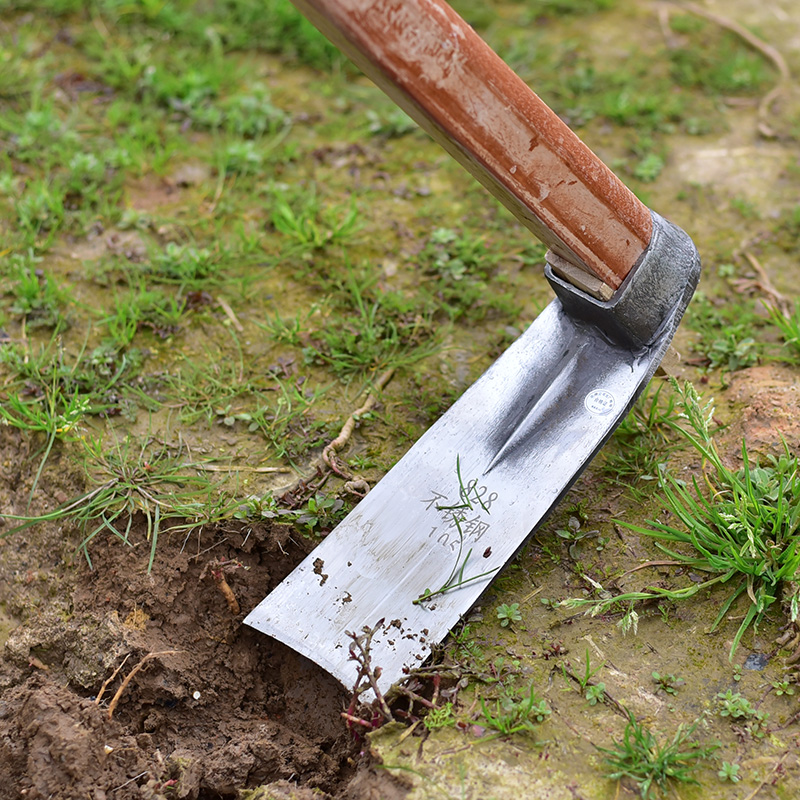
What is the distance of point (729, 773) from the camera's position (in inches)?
68.4

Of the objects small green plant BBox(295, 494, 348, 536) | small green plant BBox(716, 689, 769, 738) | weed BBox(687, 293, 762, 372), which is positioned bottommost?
small green plant BBox(295, 494, 348, 536)

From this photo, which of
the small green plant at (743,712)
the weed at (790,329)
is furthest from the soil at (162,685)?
the weed at (790,329)

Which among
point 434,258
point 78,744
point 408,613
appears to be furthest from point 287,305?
point 78,744

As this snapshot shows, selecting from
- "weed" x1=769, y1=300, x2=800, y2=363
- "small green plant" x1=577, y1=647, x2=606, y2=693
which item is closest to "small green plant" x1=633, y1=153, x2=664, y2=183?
"weed" x1=769, y1=300, x2=800, y2=363

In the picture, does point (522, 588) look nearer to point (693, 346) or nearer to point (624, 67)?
point (693, 346)

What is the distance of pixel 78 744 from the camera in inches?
71.2

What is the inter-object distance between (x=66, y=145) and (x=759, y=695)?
3.28 meters

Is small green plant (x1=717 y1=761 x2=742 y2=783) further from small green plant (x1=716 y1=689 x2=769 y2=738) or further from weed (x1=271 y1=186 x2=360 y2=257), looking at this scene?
weed (x1=271 y1=186 x2=360 y2=257)

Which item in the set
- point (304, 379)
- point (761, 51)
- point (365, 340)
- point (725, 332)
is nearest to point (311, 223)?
point (365, 340)

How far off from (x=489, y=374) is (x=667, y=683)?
3.07 feet

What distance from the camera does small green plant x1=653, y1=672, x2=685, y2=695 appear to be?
1901 millimetres

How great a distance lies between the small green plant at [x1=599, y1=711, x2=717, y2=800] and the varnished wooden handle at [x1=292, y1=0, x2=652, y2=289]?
1.10 m

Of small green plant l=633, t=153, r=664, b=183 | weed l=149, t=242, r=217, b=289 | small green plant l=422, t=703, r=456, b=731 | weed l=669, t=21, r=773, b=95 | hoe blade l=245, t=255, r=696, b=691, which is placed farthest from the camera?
weed l=669, t=21, r=773, b=95

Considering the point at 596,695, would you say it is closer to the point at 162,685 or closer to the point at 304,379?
the point at 162,685
